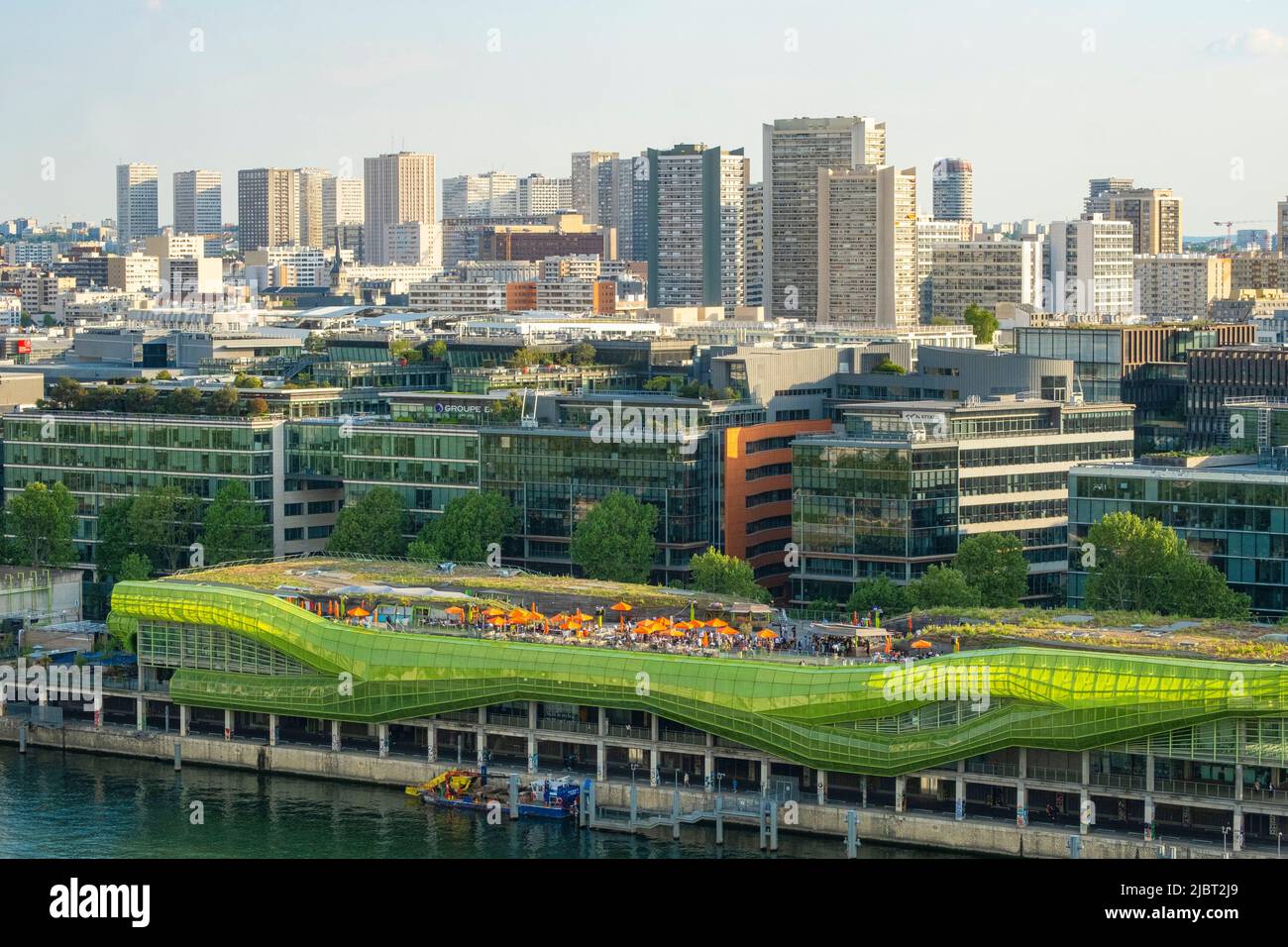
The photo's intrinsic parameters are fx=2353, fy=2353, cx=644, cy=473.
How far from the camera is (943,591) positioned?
72.6m

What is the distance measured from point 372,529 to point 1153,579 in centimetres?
3106

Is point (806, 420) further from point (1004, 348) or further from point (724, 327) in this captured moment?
point (724, 327)

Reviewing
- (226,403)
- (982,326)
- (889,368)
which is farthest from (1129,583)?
(982,326)

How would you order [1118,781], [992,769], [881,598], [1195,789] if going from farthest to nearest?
1. [881,598]
2. [992,769]
3. [1118,781]
4. [1195,789]

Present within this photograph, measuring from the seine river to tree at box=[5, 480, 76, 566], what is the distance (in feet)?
86.6

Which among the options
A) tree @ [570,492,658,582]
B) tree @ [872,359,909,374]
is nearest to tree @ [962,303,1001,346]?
tree @ [872,359,909,374]

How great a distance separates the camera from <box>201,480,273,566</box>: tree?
3588 inches

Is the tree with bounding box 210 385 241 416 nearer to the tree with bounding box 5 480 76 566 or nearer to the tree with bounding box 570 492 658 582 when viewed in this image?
the tree with bounding box 5 480 76 566

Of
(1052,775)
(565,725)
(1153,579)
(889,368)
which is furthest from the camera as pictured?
(889,368)

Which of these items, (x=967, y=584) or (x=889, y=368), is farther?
(x=889, y=368)

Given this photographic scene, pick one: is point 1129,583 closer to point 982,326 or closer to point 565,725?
point 565,725

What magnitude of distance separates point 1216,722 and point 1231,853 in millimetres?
3102

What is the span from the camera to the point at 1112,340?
112000 mm
